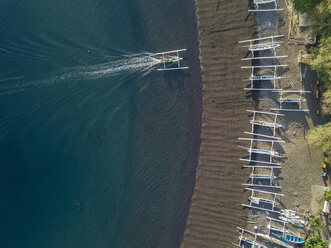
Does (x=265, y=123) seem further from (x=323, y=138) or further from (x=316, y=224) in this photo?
(x=316, y=224)

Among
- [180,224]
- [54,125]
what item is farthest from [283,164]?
[54,125]

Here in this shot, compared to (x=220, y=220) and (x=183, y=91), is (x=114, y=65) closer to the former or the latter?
(x=183, y=91)

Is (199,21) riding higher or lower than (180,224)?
higher

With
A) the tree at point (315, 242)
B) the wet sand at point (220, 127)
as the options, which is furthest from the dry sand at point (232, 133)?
the tree at point (315, 242)

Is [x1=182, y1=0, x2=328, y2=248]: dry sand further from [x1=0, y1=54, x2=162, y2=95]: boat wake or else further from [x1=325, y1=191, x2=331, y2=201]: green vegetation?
[x1=0, y1=54, x2=162, y2=95]: boat wake

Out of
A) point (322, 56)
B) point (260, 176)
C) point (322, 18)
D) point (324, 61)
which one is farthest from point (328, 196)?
point (322, 18)

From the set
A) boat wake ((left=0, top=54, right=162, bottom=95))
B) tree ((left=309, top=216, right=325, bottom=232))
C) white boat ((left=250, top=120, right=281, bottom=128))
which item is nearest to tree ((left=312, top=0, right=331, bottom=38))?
white boat ((left=250, top=120, right=281, bottom=128))
